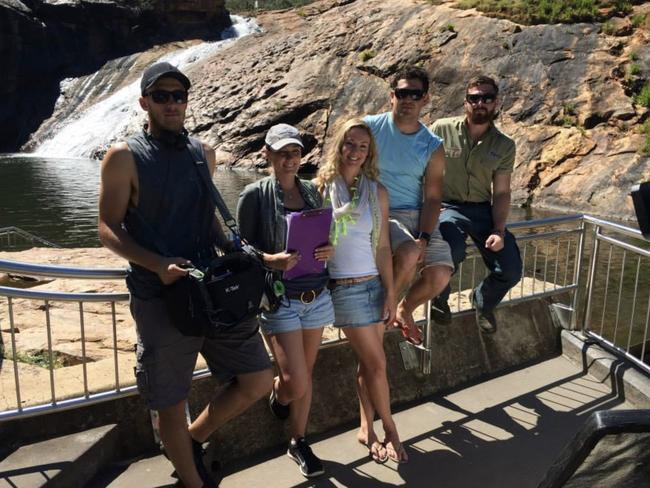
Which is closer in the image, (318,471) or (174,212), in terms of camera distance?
(174,212)

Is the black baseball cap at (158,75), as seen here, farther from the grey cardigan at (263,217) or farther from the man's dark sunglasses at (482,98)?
the man's dark sunglasses at (482,98)

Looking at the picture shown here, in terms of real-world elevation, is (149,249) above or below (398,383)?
above

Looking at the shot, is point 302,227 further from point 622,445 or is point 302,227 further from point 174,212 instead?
point 622,445

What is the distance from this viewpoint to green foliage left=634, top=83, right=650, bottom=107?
21.2 meters

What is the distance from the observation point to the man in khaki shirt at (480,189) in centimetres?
499

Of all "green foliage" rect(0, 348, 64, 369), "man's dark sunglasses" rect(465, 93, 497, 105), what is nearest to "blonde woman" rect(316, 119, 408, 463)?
"man's dark sunglasses" rect(465, 93, 497, 105)

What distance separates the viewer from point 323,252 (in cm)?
380

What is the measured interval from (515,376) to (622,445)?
175 inches

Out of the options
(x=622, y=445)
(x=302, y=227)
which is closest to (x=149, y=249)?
(x=302, y=227)

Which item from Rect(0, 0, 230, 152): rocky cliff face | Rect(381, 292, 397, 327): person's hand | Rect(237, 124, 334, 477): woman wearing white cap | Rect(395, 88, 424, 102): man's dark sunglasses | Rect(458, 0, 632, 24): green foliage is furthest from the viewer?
Rect(0, 0, 230, 152): rocky cliff face

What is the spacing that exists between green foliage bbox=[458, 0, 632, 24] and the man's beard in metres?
23.5

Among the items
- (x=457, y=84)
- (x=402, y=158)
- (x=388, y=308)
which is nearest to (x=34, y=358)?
(x=388, y=308)

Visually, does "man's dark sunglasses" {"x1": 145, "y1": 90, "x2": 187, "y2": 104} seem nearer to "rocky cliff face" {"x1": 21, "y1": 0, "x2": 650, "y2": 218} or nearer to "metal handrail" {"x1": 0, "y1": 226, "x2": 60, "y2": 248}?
"metal handrail" {"x1": 0, "y1": 226, "x2": 60, "y2": 248}

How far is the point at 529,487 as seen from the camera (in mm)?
3912
